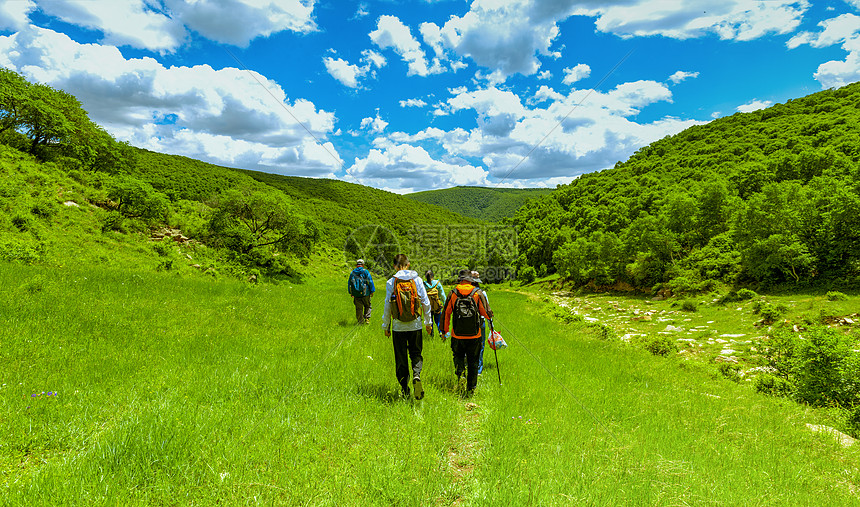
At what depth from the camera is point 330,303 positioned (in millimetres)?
18078

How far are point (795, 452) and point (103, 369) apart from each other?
1286 centimetres

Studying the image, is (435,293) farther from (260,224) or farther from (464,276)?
(260,224)

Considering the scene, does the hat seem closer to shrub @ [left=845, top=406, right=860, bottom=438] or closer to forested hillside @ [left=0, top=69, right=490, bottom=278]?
shrub @ [left=845, top=406, right=860, bottom=438]

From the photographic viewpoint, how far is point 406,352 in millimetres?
6812

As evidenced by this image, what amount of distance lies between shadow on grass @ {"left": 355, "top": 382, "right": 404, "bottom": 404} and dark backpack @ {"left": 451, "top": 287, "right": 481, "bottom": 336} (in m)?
1.86

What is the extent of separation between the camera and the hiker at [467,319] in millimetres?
6906

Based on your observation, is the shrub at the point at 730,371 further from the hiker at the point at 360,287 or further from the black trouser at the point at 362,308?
the black trouser at the point at 362,308

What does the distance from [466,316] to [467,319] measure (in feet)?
0.24

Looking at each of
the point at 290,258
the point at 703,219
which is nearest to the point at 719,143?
the point at 703,219

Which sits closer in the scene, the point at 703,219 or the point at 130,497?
the point at 130,497

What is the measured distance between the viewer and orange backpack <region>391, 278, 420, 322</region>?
255 inches

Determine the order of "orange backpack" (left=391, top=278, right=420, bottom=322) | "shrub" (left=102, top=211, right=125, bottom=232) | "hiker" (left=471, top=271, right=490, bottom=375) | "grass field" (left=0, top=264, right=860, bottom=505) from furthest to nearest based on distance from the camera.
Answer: "shrub" (left=102, top=211, right=125, bottom=232) → "hiker" (left=471, top=271, right=490, bottom=375) → "orange backpack" (left=391, top=278, right=420, bottom=322) → "grass field" (left=0, top=264, right=860, bottom=505)

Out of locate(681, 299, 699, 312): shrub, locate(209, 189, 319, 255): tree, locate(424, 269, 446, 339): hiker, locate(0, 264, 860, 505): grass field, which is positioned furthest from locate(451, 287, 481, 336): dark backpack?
locate(209, 189, 319, 255): tree

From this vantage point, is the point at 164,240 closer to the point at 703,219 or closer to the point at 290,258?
the point at 290,258
